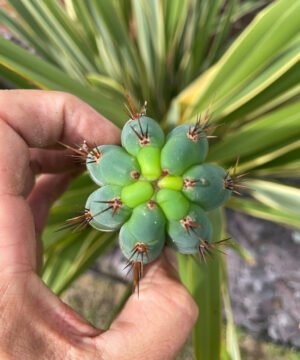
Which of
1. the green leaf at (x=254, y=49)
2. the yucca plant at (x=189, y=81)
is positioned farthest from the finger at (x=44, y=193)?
the green leaf at (x=254, y=49)

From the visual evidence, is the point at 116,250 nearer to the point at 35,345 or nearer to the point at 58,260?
the point at 58,260

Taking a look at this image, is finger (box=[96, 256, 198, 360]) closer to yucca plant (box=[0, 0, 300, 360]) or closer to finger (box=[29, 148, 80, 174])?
yucca plant (box=[0, 0, 300, 360])

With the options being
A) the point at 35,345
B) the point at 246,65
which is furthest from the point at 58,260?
the point at 246,65

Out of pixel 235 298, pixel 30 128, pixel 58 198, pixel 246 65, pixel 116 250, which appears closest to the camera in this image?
pixel 30 128

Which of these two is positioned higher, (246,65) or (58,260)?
(246,65)

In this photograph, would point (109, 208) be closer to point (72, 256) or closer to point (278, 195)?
point (278, 195)

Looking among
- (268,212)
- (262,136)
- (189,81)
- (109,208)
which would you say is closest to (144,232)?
(109,208)

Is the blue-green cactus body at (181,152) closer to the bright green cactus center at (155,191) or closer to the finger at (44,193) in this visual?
the bright green cactus center at (155,191)
